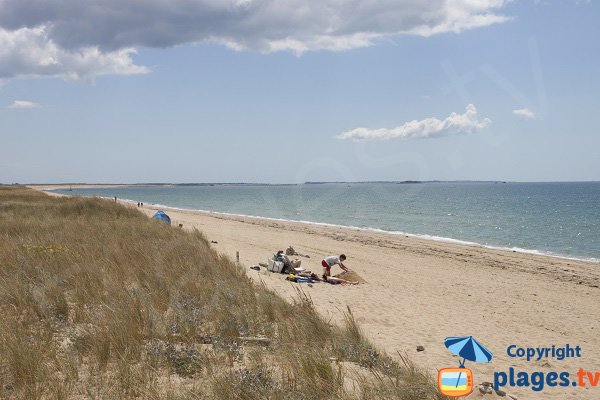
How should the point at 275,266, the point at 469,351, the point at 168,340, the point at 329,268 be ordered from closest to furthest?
the point at 168,340 < the point at 469,351 < the point at 329,268 < the point at 275,266

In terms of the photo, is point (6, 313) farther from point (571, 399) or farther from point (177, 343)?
point (571, 399)

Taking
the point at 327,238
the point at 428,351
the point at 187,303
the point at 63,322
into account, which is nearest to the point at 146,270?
the point at 187,303

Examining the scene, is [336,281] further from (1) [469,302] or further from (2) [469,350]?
(2) [469,350]

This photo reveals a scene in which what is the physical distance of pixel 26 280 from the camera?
8266mm

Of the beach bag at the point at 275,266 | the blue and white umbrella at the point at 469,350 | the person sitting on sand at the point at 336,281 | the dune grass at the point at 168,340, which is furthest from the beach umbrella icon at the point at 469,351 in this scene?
the beach bag at the point at 275,266

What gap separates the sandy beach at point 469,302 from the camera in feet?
25.1

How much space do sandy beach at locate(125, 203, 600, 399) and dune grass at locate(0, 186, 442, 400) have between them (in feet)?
5.17

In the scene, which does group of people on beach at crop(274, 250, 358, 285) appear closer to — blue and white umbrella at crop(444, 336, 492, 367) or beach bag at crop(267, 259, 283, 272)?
beach bag at crop(267, 259, 283, 272)

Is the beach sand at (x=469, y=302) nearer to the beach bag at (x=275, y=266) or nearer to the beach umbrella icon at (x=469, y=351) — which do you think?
the beach umbrella icon at (x=469, y=351)

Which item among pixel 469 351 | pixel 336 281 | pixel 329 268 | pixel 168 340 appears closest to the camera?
pixel 168 340

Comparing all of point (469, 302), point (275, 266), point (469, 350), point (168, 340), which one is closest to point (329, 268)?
point (275, 266)

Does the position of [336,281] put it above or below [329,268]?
below

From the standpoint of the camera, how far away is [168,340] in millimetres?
5730

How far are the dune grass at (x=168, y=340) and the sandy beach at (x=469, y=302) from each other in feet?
5.17
